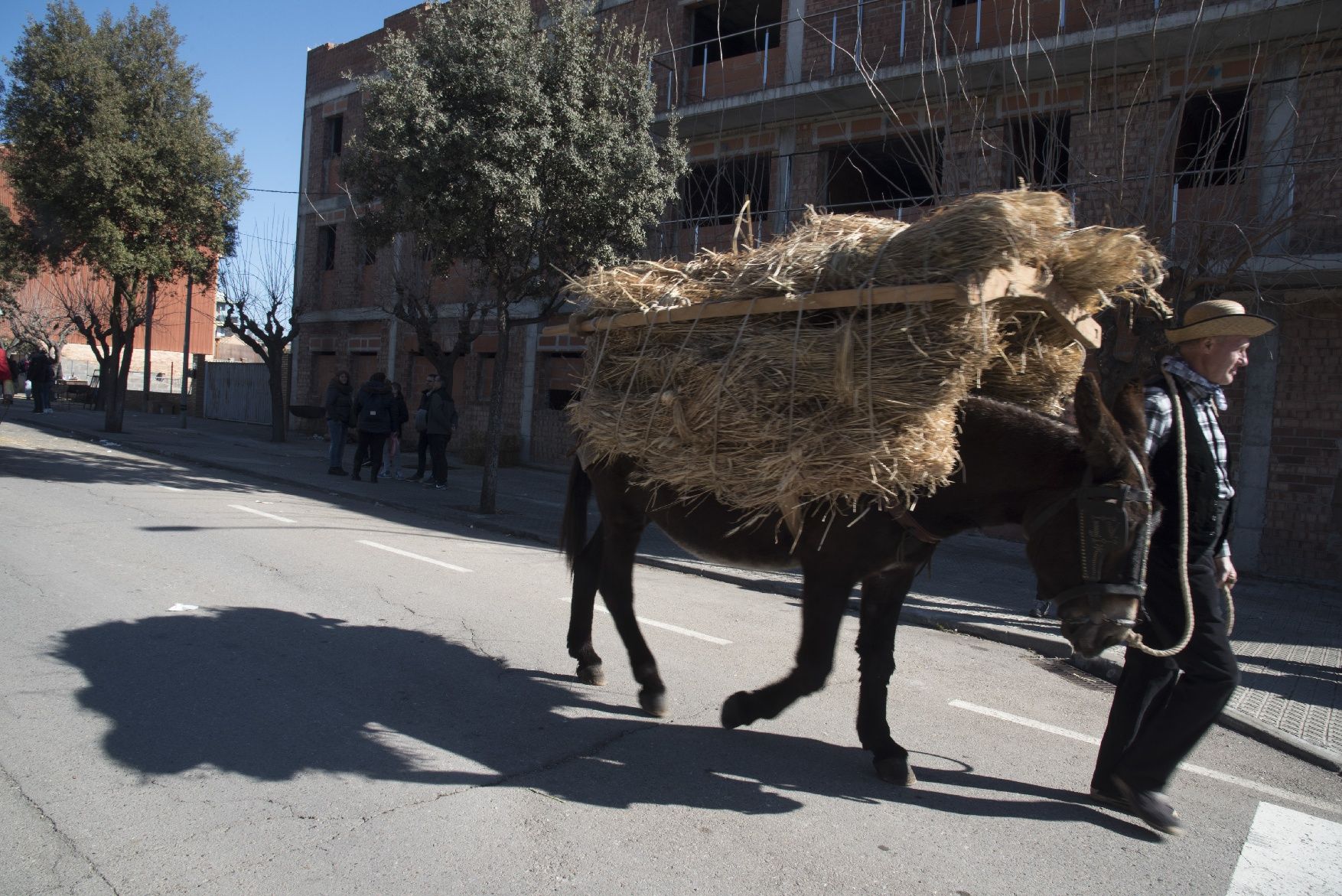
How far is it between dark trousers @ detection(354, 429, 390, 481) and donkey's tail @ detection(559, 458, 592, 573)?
32.8 ft

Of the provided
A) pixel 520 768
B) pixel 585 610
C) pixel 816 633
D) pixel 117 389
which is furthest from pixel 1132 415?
pixel 117 389

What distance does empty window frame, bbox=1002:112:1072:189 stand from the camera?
28.9ft

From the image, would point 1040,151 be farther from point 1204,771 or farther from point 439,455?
point 1204,771

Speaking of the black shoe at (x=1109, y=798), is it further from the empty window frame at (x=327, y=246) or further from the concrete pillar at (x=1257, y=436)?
the empty window frame at (x=327, y=246)

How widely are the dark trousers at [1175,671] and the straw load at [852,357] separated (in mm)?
925

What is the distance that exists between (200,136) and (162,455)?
6.60 meters

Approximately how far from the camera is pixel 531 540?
33.9 feet

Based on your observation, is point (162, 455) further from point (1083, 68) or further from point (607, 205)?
point (1083, 68)

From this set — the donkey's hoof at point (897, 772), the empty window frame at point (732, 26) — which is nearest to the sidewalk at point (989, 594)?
the donkey's hoof at point (897, 772)

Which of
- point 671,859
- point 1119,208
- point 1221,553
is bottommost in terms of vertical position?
point 671,859

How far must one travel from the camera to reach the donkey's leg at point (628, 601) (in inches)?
172

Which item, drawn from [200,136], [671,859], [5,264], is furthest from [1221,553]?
[5,264]

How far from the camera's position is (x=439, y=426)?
14281 mm

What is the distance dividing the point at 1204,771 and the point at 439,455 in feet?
39.2
